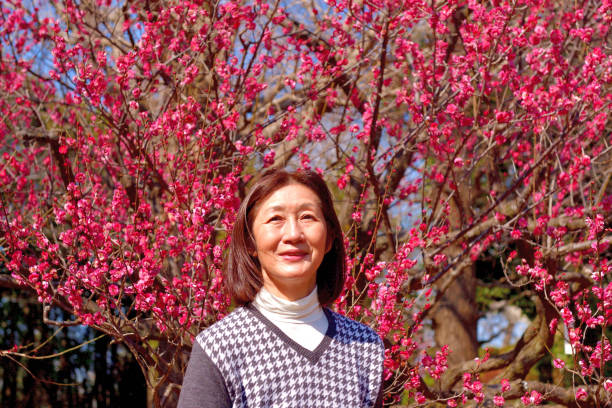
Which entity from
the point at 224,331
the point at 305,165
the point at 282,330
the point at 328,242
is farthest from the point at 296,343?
the point at 305,165

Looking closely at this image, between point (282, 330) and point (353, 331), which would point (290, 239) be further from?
point (353, 331)

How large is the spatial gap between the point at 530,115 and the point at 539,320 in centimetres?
202

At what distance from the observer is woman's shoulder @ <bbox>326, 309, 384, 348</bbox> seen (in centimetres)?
204

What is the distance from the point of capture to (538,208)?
217 inches

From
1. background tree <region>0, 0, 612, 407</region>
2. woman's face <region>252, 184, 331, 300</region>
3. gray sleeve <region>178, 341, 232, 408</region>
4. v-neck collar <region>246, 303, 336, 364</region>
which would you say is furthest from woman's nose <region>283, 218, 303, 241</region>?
background tree <region>0, 0, 612, 407</region>

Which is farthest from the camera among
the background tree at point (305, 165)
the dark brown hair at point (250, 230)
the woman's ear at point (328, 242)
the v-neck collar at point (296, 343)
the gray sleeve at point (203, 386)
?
the background tree at point (305, 165)

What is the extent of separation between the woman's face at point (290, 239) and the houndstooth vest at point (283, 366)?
12 cm

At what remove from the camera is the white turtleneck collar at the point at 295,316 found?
1.92m

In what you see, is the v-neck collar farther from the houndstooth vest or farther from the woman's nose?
the woman's nose

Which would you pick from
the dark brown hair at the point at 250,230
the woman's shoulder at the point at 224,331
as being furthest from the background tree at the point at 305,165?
the woman's shoulder at the point at 224,331

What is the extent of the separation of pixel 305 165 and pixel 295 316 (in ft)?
10.5

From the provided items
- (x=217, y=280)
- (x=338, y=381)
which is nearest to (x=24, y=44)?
(x=217, y=280)

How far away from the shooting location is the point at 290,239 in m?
1.91

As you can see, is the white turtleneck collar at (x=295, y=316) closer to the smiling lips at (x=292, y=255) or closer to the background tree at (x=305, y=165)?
the smiling lips at (x=292, y=255)
